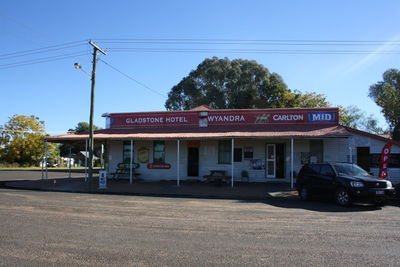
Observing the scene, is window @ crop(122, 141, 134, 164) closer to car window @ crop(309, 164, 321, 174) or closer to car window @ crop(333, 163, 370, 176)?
car window @ crop(309, 164, 321, 174)

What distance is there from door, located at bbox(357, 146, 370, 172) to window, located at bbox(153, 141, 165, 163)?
37.7 feet

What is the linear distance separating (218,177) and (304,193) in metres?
5.59

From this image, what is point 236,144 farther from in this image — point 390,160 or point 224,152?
point 390,160

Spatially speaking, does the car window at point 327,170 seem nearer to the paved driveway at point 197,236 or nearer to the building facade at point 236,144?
the paved driveway at point 197,236

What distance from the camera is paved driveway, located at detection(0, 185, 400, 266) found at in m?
5.39

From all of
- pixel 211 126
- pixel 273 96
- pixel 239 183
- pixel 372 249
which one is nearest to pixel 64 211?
pixel 372 249

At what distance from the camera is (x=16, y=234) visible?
277 inches

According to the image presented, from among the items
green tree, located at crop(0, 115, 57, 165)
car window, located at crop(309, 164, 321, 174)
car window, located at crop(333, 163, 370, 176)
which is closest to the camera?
car window, located at crop(333, 163, 370, 176)

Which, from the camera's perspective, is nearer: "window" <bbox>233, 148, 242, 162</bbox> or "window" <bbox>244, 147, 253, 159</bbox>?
"window" <bbox>244, 147, 253, 159</bbox>

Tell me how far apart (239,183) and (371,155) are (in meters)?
7.48

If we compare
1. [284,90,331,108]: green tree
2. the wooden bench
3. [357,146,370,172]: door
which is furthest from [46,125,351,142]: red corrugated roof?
[284,90,331,108]: green tree

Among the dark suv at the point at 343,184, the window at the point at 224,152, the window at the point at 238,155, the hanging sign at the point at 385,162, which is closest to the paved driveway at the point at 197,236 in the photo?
the dark suv at the point at 343,184

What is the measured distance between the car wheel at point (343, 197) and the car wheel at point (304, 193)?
1674 millimetres

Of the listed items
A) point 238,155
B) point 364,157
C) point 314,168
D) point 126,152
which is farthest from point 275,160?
point 126,152
